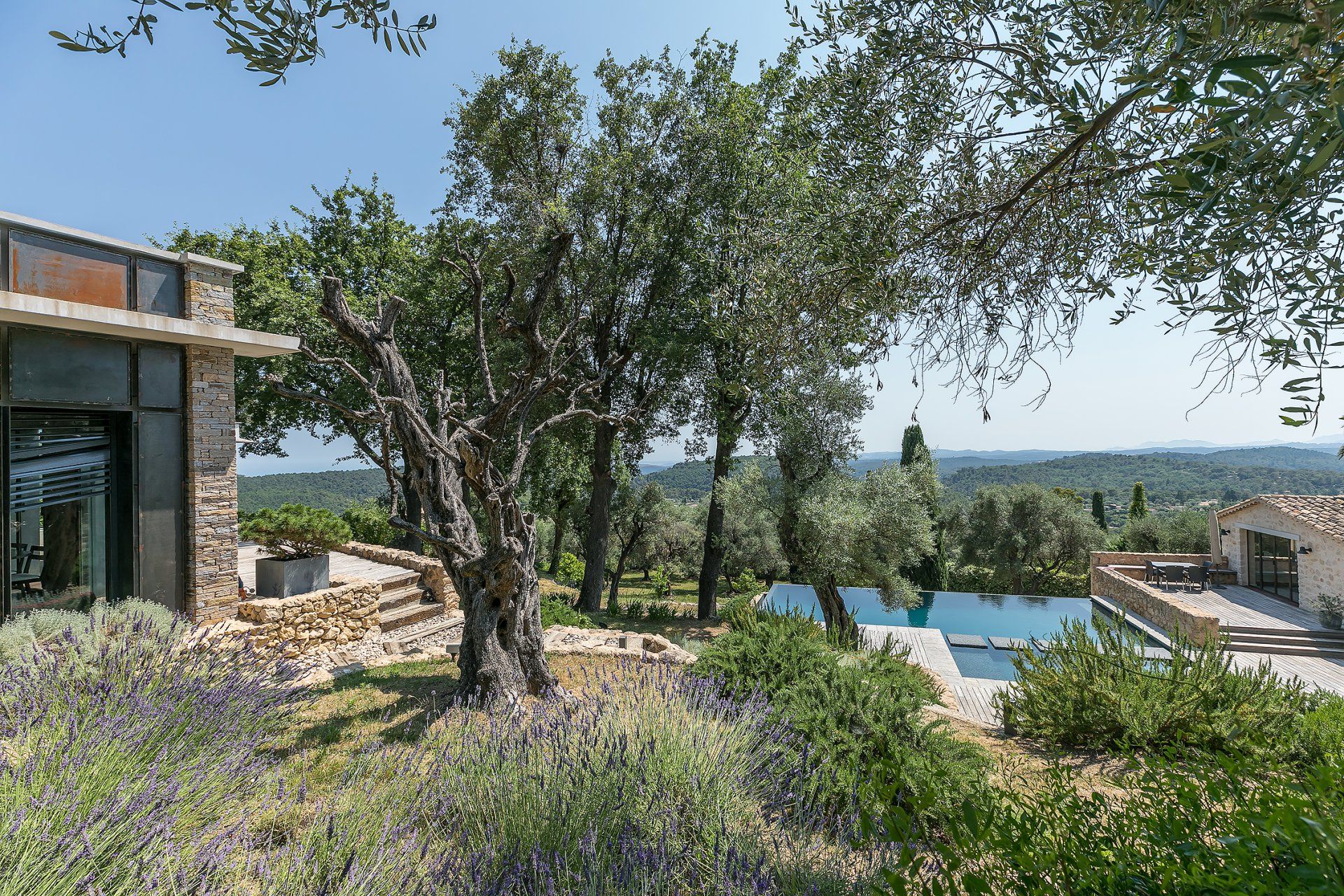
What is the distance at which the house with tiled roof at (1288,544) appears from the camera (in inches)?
579

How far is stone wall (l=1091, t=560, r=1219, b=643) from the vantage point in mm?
13227

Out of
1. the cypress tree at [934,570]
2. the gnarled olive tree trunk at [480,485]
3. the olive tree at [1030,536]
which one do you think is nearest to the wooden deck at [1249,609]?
the olive tree at [1030,536]

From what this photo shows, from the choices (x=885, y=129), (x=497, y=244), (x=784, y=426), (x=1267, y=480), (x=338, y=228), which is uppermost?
(x=338, y=228)

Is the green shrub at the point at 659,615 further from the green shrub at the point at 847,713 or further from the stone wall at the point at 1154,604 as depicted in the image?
the stone wall at the point at 1154,604

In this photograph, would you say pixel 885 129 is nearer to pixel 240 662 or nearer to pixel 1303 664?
pixel 240 662

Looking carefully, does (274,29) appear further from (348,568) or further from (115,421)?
(348,568)

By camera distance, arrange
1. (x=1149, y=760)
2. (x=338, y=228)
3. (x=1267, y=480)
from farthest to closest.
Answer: (x=1267, y=480) < (x=338, y=228) < (x=1149, y=760)

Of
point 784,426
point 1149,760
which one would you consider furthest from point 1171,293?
point 784,426

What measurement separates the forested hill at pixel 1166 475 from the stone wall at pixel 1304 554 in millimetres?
14417

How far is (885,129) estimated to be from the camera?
3559 millimetres

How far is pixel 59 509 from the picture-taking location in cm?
724

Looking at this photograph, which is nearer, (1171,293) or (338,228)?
(1171,293)

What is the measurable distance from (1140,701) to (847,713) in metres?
2.87

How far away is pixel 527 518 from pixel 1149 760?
15.0 feet
